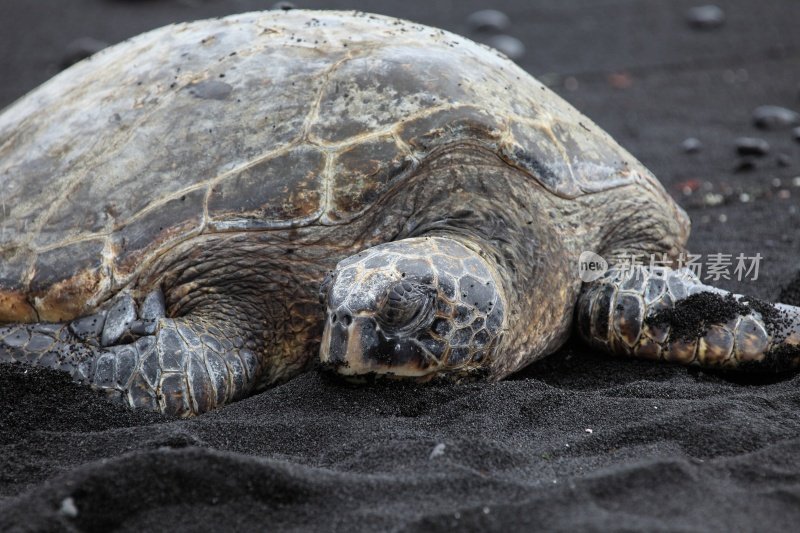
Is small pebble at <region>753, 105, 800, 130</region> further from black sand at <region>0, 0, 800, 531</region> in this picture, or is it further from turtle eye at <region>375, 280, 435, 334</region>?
turtle eye at <region>375, 280, 435, 334</region>

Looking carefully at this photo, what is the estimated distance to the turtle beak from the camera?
Result: 8.90ft

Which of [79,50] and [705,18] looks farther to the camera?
[705,18]

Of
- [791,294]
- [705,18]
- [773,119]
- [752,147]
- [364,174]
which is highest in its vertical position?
[705,18]

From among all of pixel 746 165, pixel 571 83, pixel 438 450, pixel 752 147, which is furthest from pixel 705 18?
pixel 438 450

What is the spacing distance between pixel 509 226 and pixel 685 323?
0.71 meters

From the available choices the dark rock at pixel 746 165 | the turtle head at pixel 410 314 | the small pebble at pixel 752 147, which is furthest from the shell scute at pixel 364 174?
the small pebble at pixel 752 147

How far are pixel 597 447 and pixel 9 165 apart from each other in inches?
101

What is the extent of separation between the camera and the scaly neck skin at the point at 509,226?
10.4ft

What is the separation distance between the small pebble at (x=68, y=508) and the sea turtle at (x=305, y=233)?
836mm

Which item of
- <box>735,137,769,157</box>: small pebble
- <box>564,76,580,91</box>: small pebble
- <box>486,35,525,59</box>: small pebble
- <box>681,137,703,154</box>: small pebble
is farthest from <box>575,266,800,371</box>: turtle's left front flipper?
<box>486,35,525,59</box>: small pebble

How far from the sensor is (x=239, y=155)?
321cm

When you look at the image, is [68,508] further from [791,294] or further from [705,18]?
[705,18]

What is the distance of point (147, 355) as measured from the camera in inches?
114

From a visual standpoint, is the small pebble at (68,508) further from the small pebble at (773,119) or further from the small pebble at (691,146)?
the small pebble at (773,119)
